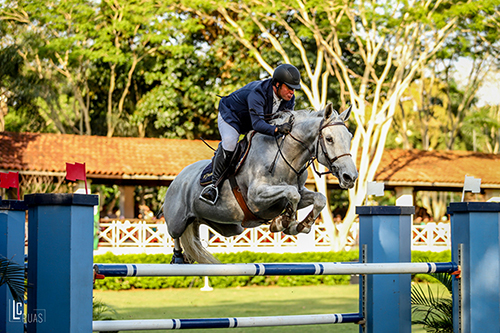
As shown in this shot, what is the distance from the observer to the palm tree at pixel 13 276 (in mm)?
3477

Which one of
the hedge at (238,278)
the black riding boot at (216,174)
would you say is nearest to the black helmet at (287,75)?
the black riding boot at (216,174)

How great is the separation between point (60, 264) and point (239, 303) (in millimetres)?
9254

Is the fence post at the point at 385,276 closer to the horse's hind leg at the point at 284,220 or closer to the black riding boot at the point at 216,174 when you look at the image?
the horse's hind leg at the point at 284,220

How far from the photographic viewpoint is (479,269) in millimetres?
4250

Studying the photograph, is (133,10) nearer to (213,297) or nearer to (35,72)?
(35,72)

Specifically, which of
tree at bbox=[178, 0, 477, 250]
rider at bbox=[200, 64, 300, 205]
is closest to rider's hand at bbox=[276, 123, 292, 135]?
rider at bbox=[200, 64, 300, 205]

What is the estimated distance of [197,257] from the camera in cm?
541

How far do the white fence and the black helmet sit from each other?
1065cm

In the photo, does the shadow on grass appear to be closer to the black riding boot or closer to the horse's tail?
the horse's tail

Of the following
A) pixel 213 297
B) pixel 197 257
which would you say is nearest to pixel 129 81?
pixel 213 297

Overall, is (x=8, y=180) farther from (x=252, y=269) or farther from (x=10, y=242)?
(x=252, y=269)

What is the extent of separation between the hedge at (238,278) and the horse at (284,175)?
9.67 meters

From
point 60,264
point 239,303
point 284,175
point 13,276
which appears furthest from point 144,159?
point 60,264

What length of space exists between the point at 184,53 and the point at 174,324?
20743mm
